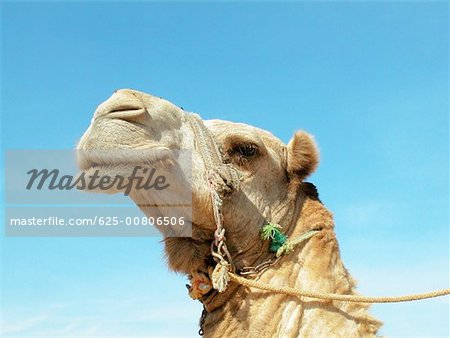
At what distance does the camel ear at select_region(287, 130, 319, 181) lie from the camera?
5.51m

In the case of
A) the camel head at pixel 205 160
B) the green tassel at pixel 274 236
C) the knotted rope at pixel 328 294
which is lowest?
the knotted rope at pixel 328 294

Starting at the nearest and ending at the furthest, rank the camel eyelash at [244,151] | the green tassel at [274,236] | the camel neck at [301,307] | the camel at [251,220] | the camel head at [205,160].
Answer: the camel head at [205,160], the camel at [251,220], the camel neck at [301,307], the green tassel at [274,236], the camel eyelash at [244,151]

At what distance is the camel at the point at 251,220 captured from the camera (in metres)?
4.60

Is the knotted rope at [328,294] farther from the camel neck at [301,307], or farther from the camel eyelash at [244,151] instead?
the camel eyelash at [244,151]

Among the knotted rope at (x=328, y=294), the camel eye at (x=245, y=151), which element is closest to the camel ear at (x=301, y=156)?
the camel eye at (x=245, y=151)

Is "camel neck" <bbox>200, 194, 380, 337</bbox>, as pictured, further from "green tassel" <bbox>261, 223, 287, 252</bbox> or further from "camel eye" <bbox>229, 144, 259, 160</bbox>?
"camel eye" <bbox>229, 144, 259, 160</bbox>

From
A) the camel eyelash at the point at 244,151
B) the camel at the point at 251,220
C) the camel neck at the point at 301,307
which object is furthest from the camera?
Answer: the camel eyelash at the point at 244,151

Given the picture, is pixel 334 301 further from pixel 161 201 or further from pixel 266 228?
pixel 161 201

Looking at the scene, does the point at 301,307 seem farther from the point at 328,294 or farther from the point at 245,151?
the point at 245,151

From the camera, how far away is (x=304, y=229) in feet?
17.2

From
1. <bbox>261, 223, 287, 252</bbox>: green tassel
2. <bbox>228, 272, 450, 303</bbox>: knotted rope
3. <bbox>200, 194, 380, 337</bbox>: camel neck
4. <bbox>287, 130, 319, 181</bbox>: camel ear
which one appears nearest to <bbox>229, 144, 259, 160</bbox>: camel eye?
<bbox>287, 130, 319, 181</bbox>: camel ear

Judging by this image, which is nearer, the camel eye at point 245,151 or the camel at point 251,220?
the camel at point 251,220

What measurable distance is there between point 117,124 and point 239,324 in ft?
5.67

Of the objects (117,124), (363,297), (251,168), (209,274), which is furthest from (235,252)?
(117,124)
